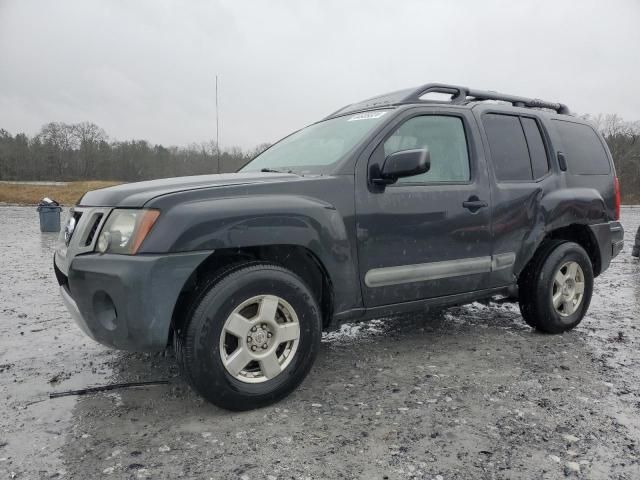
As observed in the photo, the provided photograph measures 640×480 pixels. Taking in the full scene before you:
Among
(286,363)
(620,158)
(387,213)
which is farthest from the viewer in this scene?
(620,158)

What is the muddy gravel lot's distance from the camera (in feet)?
7.01

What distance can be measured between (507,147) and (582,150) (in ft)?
3.49

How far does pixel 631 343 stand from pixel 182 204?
372 cm

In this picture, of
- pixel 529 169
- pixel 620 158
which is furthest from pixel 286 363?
pixel 620 158

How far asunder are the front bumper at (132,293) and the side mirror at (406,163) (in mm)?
1226

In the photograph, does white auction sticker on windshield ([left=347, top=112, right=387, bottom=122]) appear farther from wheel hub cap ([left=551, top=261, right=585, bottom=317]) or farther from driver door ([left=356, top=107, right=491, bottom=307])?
wheel hub cap ([left=551, top=261, right=585, bottom=317])

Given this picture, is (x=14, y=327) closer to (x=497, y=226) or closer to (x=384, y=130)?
(x=384, y=130)

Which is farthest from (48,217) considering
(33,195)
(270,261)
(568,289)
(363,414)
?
(33,195)

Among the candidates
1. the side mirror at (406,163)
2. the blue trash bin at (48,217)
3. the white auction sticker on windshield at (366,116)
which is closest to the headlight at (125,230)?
the side mirror at (406,163)

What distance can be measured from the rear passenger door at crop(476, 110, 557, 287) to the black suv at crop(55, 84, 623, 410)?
13 mm

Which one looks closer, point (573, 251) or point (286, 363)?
point (286, 363)

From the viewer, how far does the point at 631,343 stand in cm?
390

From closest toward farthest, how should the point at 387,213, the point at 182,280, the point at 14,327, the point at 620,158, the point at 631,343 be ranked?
the point at 182,280
the point at 387,213
the point at 631,343
the point at 14,327
the point at 620,158

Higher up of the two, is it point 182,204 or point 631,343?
point 182,204
